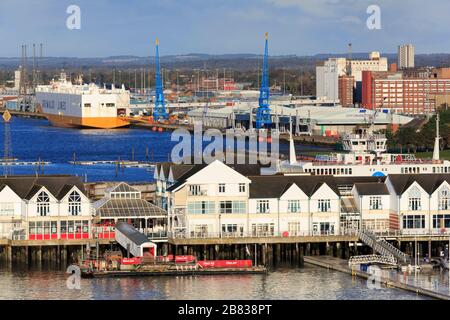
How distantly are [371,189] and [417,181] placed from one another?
4.25 feet

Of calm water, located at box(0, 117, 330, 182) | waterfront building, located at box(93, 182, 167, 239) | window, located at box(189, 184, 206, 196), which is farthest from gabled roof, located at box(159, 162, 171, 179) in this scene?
calm water, located at box(0, 117, 330, 182)

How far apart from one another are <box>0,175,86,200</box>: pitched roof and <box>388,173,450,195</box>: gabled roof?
8645 mm

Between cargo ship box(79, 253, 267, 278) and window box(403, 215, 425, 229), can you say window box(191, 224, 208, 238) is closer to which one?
cargo ship box(79, 253, 267, 278)

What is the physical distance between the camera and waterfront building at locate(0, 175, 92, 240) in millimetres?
44969

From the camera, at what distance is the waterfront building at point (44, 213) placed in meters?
45.0

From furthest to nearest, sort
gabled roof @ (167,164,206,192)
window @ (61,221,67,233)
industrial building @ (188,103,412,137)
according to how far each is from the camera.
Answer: industrial building @ (188,103,412,137) → gabled roof @ (167,164,206,192) → window @ (61,221,67,233)

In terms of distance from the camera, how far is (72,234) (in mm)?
45125

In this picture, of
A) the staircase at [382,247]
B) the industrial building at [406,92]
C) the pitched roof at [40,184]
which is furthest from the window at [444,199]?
the industrial building at [406,92]

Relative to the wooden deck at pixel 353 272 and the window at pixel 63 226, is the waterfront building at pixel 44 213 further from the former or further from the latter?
the wooden deck at pixel 353 272

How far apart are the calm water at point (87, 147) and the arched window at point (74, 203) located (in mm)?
20897

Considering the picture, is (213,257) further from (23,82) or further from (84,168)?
(23,82)

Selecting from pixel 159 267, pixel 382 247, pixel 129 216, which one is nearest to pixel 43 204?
pixel 129 216

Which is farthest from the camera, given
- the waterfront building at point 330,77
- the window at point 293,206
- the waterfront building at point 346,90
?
the waterfront building at point 330,77
